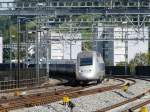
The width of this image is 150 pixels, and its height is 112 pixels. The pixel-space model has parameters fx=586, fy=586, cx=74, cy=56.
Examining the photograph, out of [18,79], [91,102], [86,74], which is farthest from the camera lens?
[86,74]

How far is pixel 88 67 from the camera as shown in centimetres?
3950

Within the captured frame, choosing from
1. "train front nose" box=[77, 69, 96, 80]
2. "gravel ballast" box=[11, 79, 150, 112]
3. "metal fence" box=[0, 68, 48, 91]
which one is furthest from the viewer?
"train front nose" box=[77, 69, 96, 80]

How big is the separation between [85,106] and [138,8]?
26.4 m

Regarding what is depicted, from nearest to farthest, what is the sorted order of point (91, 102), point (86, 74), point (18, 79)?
point (91, 102) < point (18, 79) < point (86, 74)

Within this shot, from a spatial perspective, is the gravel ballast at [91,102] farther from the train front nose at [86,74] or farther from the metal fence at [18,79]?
the metal fence at [18,79]

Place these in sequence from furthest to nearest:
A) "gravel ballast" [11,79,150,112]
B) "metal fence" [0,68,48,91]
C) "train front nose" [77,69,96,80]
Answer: "train front nose" [77,69,96,80]
"metal fence" [0,68,48,91]
"gravel ballast" [11,79,150,112]

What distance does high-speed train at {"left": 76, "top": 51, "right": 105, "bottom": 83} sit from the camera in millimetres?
39406

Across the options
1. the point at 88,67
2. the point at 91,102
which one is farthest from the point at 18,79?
the point at 91,102

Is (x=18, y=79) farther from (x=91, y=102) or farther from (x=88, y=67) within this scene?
(x=91, y=102)

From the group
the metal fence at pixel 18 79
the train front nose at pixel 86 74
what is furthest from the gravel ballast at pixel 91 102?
the metal fence at pixel 18 79

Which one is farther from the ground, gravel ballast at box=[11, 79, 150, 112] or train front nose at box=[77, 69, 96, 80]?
train front nose at box=[77, 69, 96, 80]

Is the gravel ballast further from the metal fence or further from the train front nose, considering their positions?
the metal fence

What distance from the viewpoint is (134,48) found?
124 meters

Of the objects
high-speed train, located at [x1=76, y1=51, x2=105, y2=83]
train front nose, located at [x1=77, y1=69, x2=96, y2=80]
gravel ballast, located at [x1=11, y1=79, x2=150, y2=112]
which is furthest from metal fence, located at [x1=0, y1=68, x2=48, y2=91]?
gravel ballast, located at [x1=11, y1=79, x2=150, y2=112]
